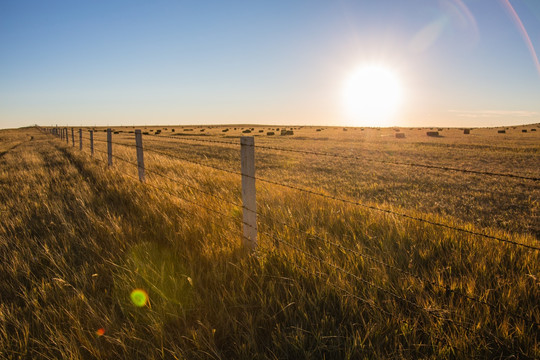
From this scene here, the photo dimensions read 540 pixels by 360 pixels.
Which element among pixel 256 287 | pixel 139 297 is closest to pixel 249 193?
pixel 256 287

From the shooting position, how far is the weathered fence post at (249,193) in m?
2.90

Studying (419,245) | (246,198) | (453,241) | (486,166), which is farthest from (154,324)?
(486,166)

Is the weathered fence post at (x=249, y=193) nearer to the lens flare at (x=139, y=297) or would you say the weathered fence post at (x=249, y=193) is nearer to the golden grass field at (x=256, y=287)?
the golden grass field at (x=256, y=287)

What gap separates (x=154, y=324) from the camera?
1.90 meters

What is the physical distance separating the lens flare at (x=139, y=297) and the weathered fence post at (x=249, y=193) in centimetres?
Answer: 105

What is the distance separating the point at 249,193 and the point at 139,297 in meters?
1.36

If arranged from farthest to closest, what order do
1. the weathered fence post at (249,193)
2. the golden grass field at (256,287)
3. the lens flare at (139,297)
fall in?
the weathered fence post at (249,193), the lens flare at (139,297), the golden grass field at (256,287)

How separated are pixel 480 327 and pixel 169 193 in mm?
4613

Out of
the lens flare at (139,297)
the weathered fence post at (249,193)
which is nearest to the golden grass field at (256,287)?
the lens flare at (139,297)

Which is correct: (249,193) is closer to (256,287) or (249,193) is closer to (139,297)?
(256,287)

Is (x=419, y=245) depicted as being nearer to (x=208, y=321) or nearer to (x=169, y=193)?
(x=208, y=321)

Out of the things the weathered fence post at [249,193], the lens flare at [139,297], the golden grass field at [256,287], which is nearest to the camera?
the golden grass field at [256,287]

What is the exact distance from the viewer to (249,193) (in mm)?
2943

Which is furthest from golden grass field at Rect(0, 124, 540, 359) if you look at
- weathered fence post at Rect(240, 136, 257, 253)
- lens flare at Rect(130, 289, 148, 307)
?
weathered fence post at Rect(240, 136, 257, 253)
